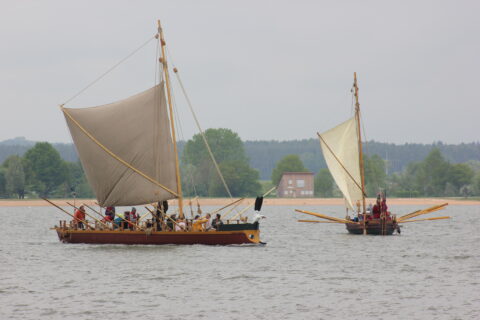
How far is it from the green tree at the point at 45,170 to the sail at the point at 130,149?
117m

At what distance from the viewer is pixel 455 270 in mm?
44469

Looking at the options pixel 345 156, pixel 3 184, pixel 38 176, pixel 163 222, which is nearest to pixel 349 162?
pixel 345 156

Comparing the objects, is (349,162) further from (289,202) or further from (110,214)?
(289,202)

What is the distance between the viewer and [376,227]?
6475 centimetres

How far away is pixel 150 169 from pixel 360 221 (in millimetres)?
17697

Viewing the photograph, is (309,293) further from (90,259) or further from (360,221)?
(360,221)

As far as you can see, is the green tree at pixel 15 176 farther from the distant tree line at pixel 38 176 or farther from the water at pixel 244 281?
the water at pixel 244 281

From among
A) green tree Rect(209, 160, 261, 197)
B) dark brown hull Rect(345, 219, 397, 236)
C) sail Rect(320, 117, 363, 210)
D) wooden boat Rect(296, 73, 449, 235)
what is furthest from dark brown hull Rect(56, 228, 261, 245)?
green tree Rect(209, 160, 261, 197)

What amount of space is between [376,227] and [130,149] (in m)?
19.8

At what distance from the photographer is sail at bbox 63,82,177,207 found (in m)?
54.8

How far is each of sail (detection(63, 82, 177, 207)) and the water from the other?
3.55 metres

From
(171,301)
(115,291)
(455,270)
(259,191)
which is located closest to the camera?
(171,301)

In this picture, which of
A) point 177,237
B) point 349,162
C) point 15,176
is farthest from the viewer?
point 15,176

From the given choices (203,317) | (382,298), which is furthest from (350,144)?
(203,317)
